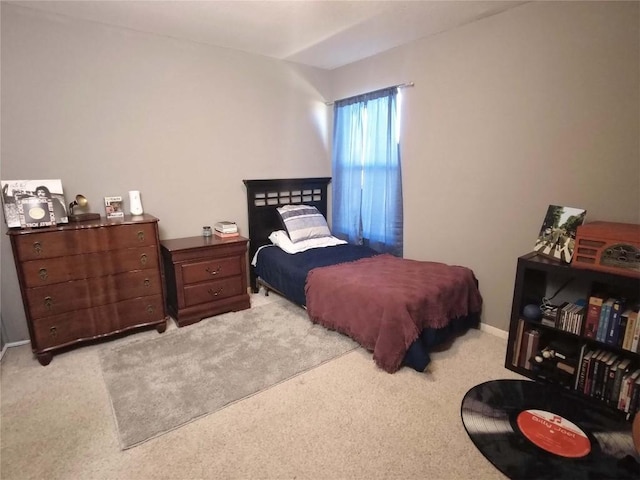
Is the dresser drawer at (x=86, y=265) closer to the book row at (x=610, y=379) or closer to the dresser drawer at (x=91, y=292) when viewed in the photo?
the dresser drawer at (x=91, y=292)

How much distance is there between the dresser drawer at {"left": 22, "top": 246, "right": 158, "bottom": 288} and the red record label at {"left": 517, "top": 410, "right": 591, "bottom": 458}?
2.55 metres

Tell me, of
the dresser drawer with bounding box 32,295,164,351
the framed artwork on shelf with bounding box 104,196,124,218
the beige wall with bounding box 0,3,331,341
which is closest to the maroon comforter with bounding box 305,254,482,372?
the dresser drawer with bounding box 32,295,164,351

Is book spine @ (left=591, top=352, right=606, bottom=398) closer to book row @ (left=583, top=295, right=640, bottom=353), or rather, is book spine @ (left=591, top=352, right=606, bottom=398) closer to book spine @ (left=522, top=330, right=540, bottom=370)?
book row @ (left=583, top=295, right=640, bottom=353)

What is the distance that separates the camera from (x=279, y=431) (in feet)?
5.45

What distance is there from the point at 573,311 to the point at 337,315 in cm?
141

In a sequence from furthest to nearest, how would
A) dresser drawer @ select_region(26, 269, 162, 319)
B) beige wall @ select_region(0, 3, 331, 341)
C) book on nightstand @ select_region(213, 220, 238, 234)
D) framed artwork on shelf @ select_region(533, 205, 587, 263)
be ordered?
book on nightstand @ select_region(213, 220, 238, 234), beige wall @ select_region(0, 3, 331, 341), dresser drawer @ select_region(26, 269, 162, 319), framed artwork on shelf @ select_region(533, 205, 587, 263)

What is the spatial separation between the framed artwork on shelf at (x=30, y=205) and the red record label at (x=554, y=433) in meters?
3.02

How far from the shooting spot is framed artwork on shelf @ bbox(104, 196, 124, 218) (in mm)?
2650

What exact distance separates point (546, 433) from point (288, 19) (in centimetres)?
302

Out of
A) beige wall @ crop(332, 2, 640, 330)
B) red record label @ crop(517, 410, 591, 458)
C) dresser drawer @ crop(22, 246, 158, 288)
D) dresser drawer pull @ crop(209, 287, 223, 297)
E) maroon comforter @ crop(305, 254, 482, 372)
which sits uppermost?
beige wall @ crop(332, 2, 640, 330)

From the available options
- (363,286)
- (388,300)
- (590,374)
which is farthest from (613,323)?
(363,286)

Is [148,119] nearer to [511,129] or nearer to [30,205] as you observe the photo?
[30,205]

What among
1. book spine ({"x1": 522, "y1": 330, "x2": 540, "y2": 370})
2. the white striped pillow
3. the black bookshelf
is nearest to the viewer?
the black bookshelf

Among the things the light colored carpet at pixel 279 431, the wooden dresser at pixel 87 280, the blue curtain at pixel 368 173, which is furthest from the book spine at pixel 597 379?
the wooden dresser at pixel 87 280
